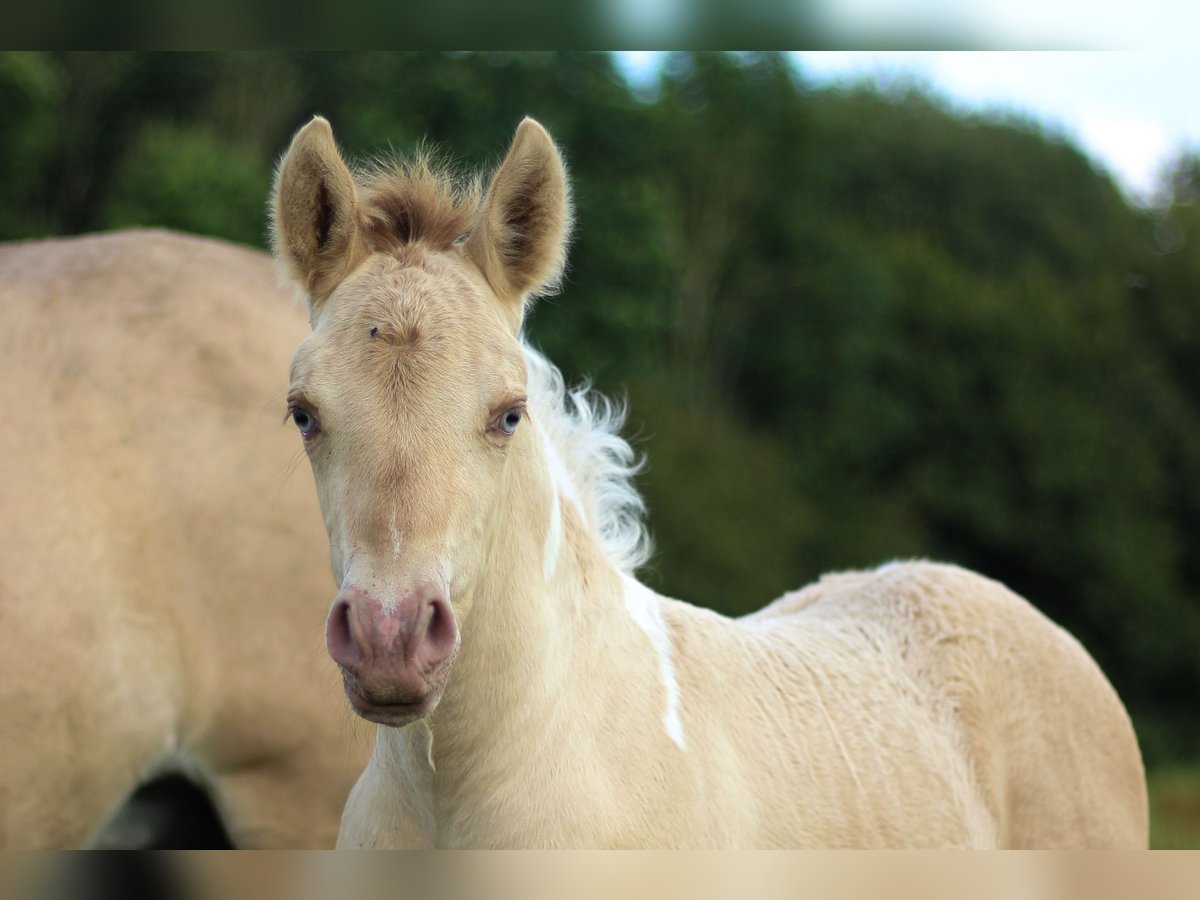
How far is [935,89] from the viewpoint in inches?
1292

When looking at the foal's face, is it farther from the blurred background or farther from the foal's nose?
the blurred background

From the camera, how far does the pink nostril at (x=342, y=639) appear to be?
2064 millimetres

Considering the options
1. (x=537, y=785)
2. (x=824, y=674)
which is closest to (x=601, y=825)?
(x=537, y=785)

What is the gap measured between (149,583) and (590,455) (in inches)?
62.8

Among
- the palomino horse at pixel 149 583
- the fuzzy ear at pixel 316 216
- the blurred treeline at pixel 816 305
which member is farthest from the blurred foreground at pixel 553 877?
the blurred treeline at pixel 816 305

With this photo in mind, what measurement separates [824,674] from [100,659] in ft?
6.90

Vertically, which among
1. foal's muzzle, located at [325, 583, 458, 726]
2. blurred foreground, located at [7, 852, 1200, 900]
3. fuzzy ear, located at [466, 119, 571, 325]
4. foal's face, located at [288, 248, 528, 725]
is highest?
fuzzy ear, located at [466, 119, 571, 325]

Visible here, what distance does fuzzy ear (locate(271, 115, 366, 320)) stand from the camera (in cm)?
256

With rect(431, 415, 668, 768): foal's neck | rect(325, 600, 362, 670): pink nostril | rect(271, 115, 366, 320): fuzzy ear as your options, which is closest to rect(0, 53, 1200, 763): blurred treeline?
rect(271, 115, 366, 320): fuzzy ear

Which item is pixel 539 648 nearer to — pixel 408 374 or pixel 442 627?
pixel 442 627

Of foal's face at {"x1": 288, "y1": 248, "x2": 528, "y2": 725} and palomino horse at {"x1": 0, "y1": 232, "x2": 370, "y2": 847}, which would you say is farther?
palomino horse at {"x1": 0, "y1": 232, "x2": 370, "y2": 847}

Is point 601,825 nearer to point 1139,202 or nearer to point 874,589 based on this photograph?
point 874,589

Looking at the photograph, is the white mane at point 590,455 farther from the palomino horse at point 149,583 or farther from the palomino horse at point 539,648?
the palomino horse at point 149,583

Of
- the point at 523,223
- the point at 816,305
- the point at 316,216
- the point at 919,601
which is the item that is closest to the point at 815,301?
A: the point at 816,305
